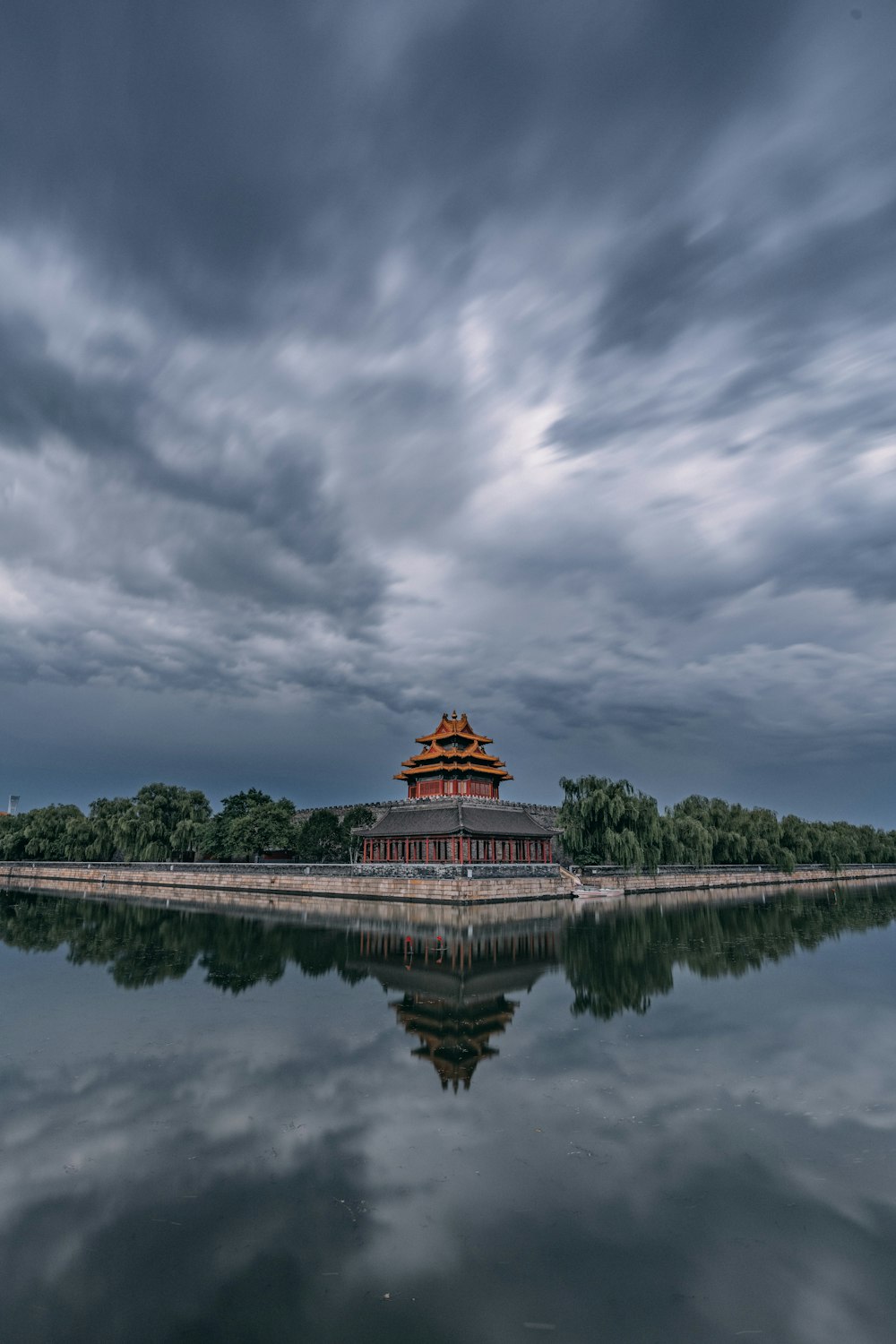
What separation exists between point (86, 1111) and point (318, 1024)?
568 centimetres

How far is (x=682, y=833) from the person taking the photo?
5291 cm

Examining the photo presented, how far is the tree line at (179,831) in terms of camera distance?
51.5 metres

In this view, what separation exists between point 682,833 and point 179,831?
4052cm

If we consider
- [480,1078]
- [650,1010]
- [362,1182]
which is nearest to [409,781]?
[650,1010]

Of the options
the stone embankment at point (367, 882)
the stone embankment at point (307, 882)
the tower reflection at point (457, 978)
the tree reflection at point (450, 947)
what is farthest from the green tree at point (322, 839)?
the tower reflection at point (457, 978)

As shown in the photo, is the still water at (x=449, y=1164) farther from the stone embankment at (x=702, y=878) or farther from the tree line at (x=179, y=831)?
the tree line at (x=179, y=831)

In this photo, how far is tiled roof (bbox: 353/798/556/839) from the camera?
4403 cm

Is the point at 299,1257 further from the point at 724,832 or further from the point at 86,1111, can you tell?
the point at 724,832

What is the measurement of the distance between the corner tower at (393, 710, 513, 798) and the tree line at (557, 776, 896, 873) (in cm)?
858

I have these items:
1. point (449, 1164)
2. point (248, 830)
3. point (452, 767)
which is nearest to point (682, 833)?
point (452, 767)

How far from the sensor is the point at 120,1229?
6891 mm

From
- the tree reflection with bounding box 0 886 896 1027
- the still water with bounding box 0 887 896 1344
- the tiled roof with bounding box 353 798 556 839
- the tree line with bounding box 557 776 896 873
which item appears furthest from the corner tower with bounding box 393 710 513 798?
the still water with bounding box 0 887 896 1344

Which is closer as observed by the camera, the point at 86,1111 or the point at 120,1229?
the point at 120,1229

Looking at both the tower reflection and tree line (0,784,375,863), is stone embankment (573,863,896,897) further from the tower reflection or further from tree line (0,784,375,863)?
tree line (0,784,375,863)
